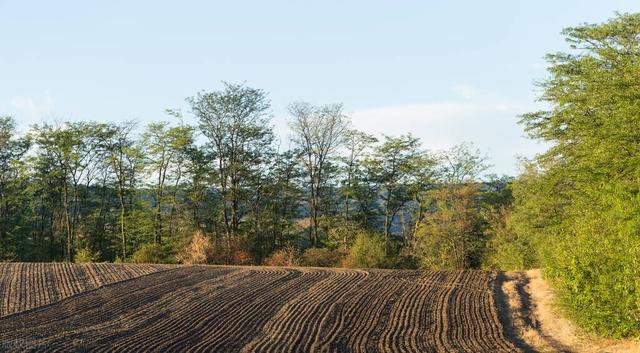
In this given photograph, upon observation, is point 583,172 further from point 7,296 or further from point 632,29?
point 7,296

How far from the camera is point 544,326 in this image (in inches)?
790

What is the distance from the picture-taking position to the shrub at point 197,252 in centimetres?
4056

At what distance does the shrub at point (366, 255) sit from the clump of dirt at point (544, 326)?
41.4ft

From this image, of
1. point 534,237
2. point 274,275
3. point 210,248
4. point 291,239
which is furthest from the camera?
point 291,239

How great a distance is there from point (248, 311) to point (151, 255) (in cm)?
2421

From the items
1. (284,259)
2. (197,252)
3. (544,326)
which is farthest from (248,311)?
(197,252)

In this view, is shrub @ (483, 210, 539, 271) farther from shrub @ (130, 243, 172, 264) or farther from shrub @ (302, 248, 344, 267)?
shrub @ (130, 243, 172, 264)

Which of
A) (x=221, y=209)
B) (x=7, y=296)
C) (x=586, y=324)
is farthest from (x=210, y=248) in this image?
(x=586, y=324)

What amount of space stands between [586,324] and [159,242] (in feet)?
119

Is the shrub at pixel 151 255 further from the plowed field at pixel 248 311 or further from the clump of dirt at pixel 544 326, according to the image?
the clump of dirt at pixel 544 326

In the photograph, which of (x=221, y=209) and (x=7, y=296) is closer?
(x=7, y=296)

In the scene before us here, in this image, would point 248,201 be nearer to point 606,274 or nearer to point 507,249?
point 507,249

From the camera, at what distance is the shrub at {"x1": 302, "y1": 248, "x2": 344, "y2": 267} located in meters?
41.1

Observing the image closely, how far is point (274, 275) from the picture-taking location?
29.3 meters
